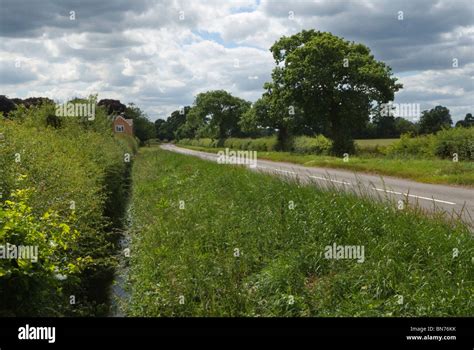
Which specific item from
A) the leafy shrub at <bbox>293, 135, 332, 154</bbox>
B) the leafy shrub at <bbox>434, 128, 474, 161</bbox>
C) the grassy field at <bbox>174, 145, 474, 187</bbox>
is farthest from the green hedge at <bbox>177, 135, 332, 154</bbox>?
the leafy shrub at <bbox>434, 128, 474, 161</bbox>

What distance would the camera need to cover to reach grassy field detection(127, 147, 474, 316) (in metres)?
6.80

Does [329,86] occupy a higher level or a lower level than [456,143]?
higher

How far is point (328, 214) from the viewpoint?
33.5 feet

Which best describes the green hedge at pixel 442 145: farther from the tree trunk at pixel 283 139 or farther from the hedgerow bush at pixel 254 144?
the hedgerow bush at pixel 254 144

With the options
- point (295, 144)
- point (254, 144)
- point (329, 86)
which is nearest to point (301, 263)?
point (329, 86)

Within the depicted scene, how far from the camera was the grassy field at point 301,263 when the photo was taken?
6.80 metres

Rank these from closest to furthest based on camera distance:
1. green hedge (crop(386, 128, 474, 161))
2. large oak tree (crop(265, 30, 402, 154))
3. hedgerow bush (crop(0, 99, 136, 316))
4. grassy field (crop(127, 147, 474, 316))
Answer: hedgerow bush (crop(0, 99, 136, 316)) < grassy field (crop(127, 147, 474, 316)) < green hedge (crop(386, 128, 474, 161)) < large oak tree (crop(265, 30, 402, 154))

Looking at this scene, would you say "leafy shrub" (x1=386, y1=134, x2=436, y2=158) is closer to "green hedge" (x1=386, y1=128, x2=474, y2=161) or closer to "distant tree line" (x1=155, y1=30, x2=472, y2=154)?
"green hedge" (x1=386, y1=128, x2=474, y2=161)

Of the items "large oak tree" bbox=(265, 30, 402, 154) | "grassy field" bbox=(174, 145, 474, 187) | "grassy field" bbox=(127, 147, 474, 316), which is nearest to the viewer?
"grassy field" bbox=(127, 147, 474, 316)

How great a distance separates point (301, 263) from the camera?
8.36 m

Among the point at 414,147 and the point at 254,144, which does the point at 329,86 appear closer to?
the point at 414,147

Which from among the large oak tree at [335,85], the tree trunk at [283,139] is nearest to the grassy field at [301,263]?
the large oak tree at [335,85]
